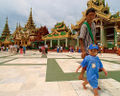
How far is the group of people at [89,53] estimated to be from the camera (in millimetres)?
1460

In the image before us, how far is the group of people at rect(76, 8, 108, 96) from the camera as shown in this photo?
4.79 feet

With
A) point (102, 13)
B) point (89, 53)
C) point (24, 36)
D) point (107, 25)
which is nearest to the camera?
point (89, 53)

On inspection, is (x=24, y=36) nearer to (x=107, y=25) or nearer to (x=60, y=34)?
(x=60, y=34)

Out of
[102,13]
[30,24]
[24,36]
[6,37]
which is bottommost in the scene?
[24,36]

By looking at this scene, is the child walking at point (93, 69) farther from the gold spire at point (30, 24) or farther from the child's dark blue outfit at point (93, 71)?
the gold spire at point (30, 24)

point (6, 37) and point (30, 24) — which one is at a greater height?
point (30, 24)

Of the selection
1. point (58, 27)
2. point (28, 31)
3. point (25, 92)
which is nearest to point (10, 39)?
point (28, 31)

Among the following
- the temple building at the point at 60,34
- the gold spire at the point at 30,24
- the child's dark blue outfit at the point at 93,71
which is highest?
the gold spire at the point at 30,24

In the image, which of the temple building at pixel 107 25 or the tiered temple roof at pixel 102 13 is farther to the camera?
the tiered temple roof at pixel 102 13

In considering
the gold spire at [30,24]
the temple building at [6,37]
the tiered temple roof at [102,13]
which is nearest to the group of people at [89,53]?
the tiered temple roof at [102,13]

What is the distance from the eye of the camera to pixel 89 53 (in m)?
1.66

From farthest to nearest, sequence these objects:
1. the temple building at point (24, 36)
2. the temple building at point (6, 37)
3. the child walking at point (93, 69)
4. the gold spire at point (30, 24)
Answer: the gold spire at point (30, 24) < the temple building at point (6, 37) < the temple building at point (24, 36) < the child walking at point (93, 69)

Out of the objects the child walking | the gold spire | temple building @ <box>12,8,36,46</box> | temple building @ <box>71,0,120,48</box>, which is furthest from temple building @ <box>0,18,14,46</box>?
the child walking

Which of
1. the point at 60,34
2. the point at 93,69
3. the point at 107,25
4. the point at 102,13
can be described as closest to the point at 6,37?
the point at 60,34
